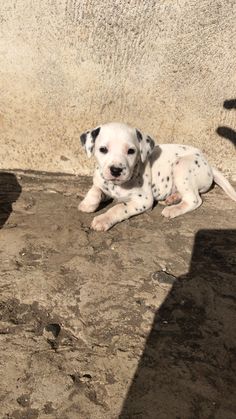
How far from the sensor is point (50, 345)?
3.31 metres

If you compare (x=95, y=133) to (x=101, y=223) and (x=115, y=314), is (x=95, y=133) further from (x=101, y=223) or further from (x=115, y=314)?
(x=115, y=314)

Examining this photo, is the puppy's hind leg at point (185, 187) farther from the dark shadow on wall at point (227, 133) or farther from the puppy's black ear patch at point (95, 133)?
the puppy's black ear patch at point (95, 133)

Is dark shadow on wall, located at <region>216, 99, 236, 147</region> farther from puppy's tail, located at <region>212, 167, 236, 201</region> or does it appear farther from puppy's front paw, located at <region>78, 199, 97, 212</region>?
puppy's front paw, located at <region>78, 199, 97, 212</region>

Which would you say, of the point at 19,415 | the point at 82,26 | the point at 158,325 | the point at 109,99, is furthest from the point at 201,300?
the point at 82,26

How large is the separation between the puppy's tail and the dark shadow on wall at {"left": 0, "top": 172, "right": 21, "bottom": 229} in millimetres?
2584

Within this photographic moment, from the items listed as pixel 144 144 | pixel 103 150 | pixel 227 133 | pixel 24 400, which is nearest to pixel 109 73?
pixel 144 144

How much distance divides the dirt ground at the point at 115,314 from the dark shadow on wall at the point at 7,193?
0.09 ft

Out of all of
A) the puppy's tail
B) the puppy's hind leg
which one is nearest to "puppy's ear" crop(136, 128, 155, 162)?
the puppy's hind leg

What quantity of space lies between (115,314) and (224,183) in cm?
277

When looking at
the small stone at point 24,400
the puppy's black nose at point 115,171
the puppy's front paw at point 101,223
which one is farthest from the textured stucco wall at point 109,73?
the small stone at point 24,400

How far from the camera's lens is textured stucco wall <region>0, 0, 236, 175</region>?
5.13 m

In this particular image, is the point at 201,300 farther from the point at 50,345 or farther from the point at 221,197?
the point at 221,197

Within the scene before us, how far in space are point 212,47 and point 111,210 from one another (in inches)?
93.8

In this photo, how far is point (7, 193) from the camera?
18.0 ft
